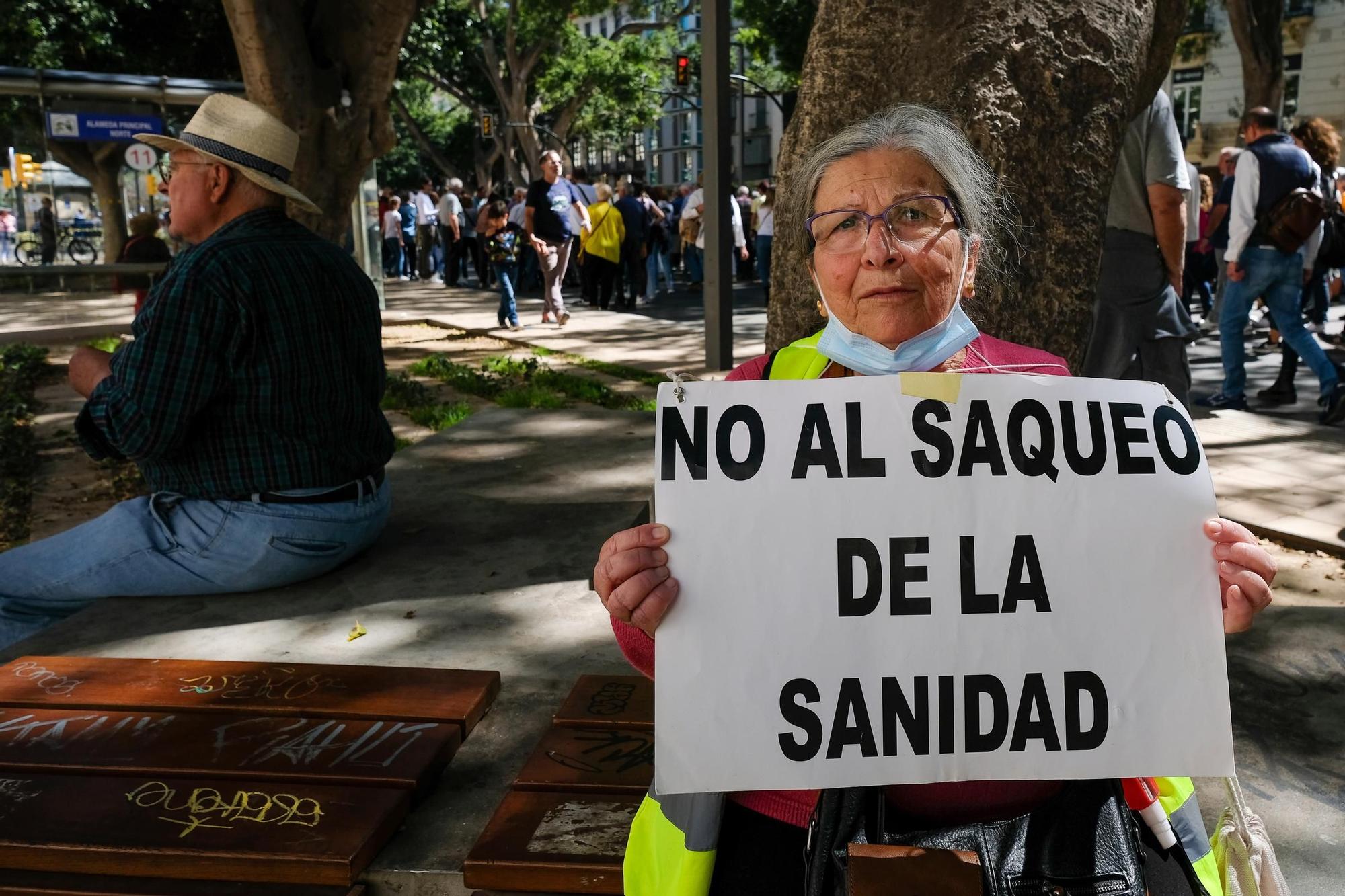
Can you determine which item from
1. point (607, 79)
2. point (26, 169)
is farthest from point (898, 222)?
point (607, 79)

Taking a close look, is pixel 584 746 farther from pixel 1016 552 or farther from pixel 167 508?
pixel 167 508

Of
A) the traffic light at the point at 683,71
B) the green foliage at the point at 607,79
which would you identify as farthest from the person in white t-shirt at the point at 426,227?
the green foliage at the point at 607,79

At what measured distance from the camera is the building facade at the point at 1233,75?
39.2 meters

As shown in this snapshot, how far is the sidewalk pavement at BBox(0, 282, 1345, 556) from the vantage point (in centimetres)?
565

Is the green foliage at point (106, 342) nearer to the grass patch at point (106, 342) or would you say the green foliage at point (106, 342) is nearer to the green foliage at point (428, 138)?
the grass patch at point (106, 342)

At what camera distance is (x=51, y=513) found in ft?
20.1

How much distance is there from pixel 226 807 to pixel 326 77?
22.1 ft

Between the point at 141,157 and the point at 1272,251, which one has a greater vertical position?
the point at 141,157

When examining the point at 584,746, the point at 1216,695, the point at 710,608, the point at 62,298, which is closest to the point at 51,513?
the point at 584,746

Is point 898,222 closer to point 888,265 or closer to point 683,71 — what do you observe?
point 888,265

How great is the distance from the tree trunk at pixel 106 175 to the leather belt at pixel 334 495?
11230 millimetres

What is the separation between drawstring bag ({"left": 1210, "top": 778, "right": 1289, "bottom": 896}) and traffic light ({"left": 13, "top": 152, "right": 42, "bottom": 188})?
1470 centimetres

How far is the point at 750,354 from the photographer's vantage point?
11.2 meters

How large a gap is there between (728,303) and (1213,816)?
219 inches
